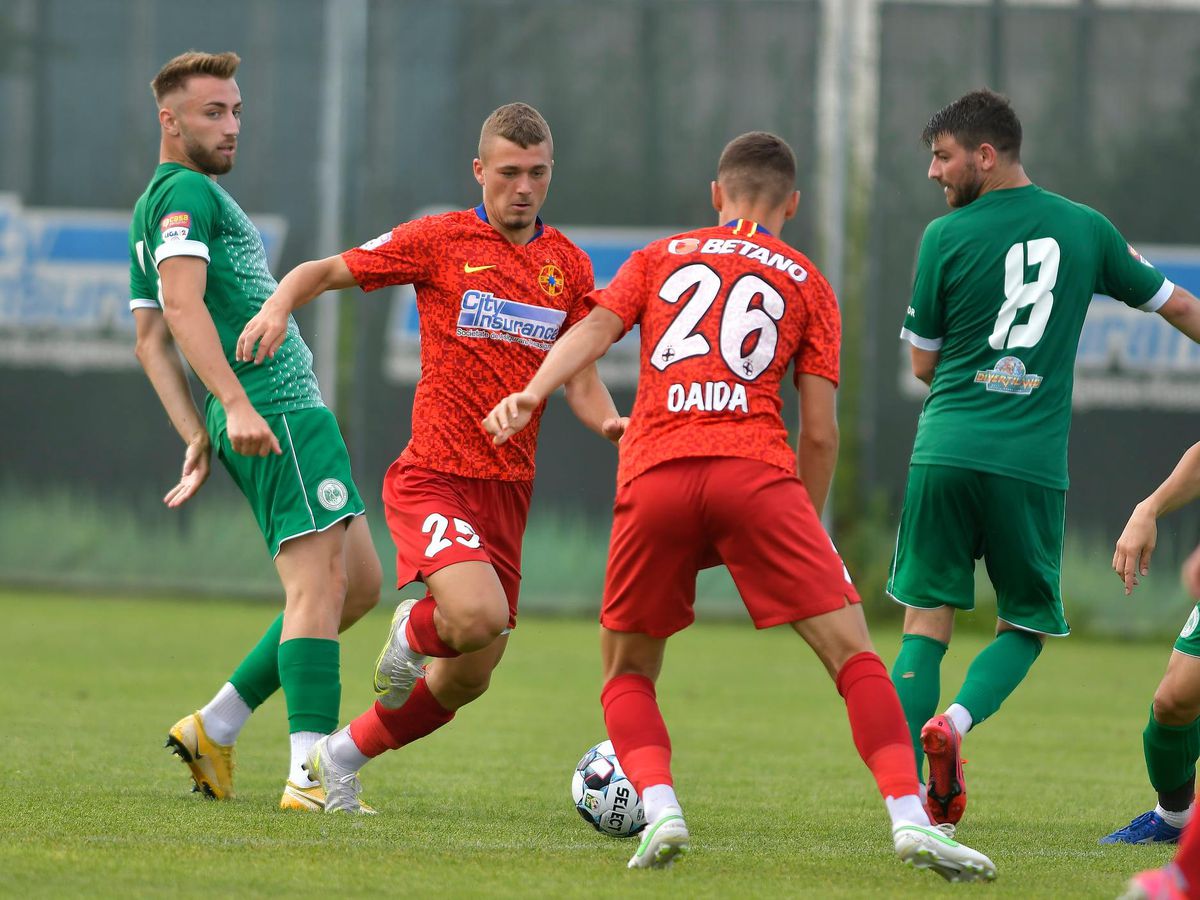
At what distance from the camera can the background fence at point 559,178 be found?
512 inches

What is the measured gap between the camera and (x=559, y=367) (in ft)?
14.1

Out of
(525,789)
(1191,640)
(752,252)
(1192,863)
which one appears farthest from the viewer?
(525,789)

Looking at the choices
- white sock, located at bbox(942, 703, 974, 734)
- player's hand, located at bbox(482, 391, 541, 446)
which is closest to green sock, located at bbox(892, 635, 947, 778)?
white sock, located at bbox(942, 703, 974, 734)

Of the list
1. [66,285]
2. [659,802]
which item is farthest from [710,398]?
[66,285]

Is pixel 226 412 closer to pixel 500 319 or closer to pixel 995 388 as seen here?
pixel 500 319

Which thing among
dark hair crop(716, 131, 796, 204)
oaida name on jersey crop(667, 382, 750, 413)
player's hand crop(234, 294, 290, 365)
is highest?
dark hair crop(716, 131, 796, 204)

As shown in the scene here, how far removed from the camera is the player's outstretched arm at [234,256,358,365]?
4777 millimetres

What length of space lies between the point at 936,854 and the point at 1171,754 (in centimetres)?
143

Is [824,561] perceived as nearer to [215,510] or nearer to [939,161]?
[939,161]

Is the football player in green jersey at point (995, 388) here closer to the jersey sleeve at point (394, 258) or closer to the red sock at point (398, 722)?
the red sock at point (398, 722)

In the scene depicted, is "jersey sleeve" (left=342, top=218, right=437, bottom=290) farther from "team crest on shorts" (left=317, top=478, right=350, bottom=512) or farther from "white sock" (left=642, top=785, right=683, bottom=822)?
"white sock" (left=642, top=785, right=683, bottom=822)

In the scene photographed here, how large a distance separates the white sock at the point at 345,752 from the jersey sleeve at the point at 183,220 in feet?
5.13

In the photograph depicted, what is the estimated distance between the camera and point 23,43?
13625 millimetres

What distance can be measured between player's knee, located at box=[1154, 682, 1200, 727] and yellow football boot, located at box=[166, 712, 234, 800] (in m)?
2.91
